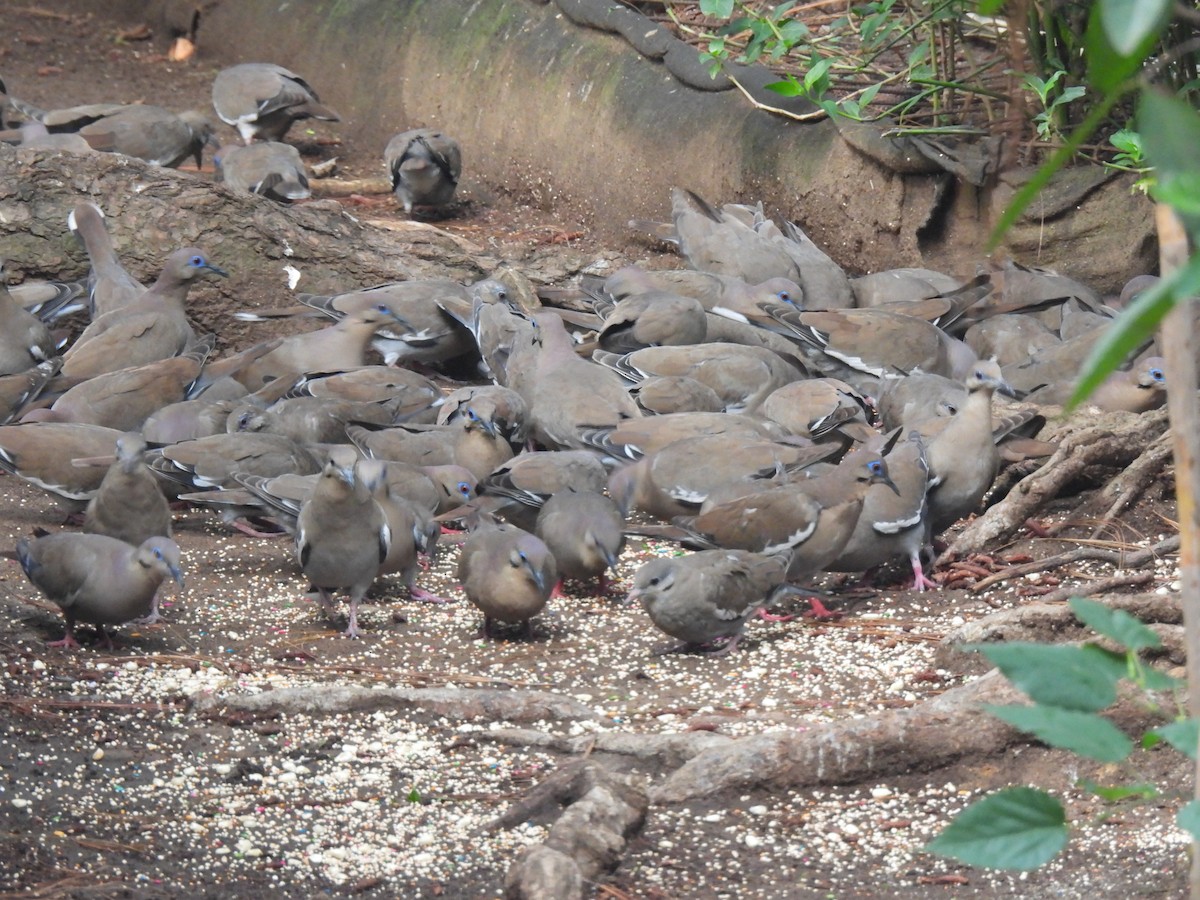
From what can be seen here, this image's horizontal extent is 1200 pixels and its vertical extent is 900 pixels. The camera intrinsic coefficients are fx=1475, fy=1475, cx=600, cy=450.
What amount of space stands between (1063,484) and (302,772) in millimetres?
3547

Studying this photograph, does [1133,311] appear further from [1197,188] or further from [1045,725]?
[1045,725]

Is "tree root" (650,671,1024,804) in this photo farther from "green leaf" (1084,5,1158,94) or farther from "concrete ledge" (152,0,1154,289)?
"concrete ledge" (152,0,1154,289)

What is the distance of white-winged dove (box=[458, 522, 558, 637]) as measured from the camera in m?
5.46

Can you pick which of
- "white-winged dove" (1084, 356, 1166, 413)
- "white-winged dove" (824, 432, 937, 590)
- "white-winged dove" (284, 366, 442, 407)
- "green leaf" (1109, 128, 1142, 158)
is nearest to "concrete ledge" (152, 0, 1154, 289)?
"green leaf" (1109, 128, 1142, 158)

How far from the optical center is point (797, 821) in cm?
386

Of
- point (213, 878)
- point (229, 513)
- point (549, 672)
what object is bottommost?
point (229, 513)

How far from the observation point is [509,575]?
5.45m

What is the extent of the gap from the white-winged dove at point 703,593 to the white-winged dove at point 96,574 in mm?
1726

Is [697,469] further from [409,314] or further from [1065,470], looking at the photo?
[409,314]

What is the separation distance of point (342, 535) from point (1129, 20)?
506 centimetres

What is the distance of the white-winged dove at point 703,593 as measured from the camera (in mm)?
5285

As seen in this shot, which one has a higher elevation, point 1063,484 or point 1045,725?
point 1045,725

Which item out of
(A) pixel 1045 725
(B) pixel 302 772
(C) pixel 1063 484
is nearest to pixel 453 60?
(C) pixel 1063 484

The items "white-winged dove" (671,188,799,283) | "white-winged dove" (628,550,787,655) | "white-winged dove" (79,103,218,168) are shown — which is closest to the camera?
"white-winged dove" (628,550,787,655)
